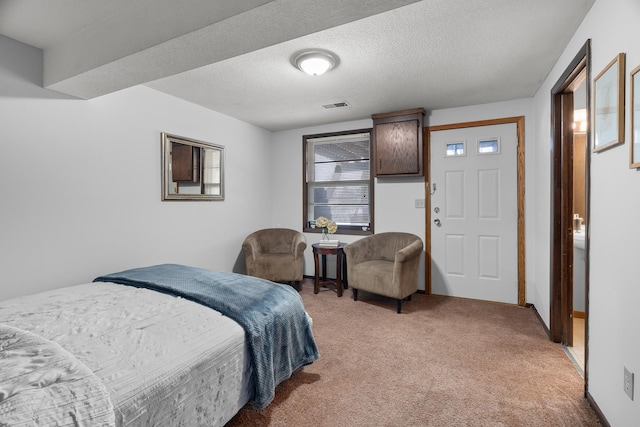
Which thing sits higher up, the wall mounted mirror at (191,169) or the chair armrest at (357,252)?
the wall mounted mirror at (191,169)

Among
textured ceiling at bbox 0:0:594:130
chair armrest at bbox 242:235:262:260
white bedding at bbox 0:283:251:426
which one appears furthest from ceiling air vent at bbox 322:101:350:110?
white bedding at bbox 0:283:251:426

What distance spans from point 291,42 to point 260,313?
6.23 feet

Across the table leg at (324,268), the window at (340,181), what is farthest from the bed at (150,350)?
the window at (340,181)

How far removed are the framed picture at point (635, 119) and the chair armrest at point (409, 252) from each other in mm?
2097

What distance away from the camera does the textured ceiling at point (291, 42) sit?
5.37 ft

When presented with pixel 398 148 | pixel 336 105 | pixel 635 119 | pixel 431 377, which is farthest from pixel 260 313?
pixel 398 148

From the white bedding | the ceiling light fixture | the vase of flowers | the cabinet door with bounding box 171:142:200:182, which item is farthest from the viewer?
the vase of flowers

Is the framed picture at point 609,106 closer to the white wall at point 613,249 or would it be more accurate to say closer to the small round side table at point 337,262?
the white wall at point 613,249

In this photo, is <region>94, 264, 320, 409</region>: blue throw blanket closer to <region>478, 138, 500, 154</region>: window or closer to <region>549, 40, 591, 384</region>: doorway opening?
<region>549, 40, 591, 384</region>: doorway opening

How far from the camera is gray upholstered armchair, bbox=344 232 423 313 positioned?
3328 mm

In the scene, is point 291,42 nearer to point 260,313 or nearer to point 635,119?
point 260,313

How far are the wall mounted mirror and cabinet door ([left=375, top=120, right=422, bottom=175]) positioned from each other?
81.7 inches

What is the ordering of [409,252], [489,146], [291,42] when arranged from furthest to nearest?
[489,146], [409,252], [291,42]

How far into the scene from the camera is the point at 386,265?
3.64 metres
